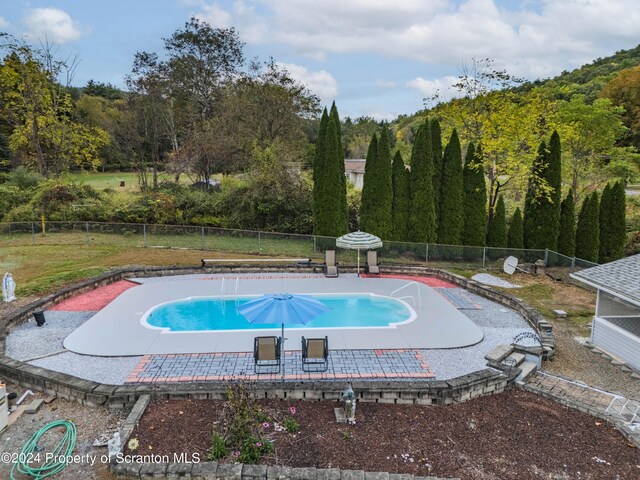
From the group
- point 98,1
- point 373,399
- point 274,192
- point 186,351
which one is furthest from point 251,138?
point 373,399

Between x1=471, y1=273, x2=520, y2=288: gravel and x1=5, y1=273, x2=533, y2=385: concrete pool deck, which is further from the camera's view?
x1=471, y1=273, x2=520, y2=288: gravel

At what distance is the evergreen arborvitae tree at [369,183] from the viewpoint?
20875 mm

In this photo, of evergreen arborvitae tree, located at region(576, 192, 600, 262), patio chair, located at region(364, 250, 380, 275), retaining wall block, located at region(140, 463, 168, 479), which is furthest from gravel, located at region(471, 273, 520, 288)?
retaining wall block, located at region(140, 463, 168, 479)

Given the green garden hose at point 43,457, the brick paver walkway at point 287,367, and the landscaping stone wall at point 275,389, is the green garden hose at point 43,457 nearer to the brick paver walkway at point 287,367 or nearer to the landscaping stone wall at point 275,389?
the landscaping stone wall at point 275,389

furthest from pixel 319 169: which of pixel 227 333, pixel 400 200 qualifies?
pixel 227 333

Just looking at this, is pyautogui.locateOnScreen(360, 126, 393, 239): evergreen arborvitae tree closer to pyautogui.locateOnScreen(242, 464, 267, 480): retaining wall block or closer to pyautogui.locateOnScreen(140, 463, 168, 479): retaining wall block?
pyautogui.locateOnScreen(242, 464, 267, 480): retaining wall block

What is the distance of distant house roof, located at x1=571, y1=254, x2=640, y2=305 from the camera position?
388 inches

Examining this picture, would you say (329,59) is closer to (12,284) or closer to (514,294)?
(514,294)

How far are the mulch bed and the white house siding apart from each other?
3.48 meters

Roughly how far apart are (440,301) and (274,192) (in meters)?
13.4

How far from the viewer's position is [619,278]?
35.0ft

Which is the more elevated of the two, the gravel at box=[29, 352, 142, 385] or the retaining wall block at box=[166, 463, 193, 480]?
Result: the gravel at box=[29, 352, 142, 385]

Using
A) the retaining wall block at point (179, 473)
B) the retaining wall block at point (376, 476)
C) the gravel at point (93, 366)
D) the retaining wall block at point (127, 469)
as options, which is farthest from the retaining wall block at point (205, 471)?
the gravel at point (93, 366)

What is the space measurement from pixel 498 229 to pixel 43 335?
1943 cm
